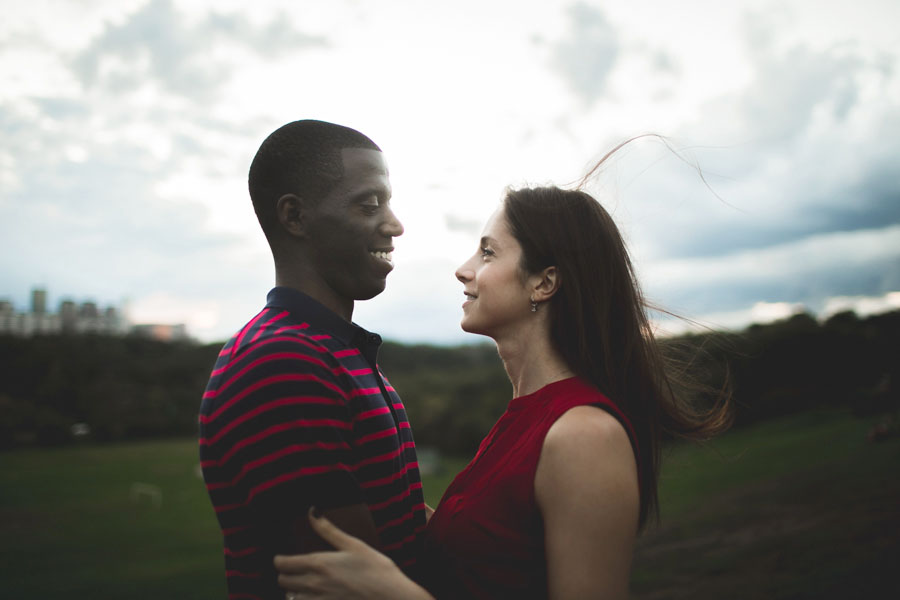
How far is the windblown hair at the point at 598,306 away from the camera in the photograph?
2.69 metres

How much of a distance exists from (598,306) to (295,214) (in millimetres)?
1251

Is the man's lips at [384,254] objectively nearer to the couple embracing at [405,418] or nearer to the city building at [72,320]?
the couple embracing at [405,418]

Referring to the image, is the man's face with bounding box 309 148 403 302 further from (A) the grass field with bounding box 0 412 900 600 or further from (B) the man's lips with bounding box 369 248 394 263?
(A) the grass field with bounding box 0 412 900 600

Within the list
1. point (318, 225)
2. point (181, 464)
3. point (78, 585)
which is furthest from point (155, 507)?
point (318, 225)

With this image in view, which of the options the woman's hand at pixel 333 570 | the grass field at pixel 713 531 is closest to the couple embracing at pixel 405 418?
the woman's hand at pixel 333 570

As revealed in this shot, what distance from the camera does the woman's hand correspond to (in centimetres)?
182

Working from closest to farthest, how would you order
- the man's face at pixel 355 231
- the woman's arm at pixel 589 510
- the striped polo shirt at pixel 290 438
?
the striped polo shirt at pixel 290 438 < the woman's arm at pixel 589 510 < the man's face at pixel 355 231

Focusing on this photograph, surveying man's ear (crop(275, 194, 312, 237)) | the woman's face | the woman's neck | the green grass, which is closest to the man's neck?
man's ear (crop(275, 194, 312, 237))

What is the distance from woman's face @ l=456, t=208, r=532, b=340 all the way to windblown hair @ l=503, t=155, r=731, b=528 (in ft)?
0.18

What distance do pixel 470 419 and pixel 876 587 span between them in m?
44.8

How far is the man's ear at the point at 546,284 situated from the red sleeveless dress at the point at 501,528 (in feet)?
1.29

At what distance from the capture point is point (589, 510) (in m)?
2.13

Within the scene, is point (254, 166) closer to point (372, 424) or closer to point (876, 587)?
point (372, 424)

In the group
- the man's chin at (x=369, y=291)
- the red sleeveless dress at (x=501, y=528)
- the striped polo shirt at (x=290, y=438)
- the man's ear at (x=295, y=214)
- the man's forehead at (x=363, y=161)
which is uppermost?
the man's forehead at (x=363, y=161)
